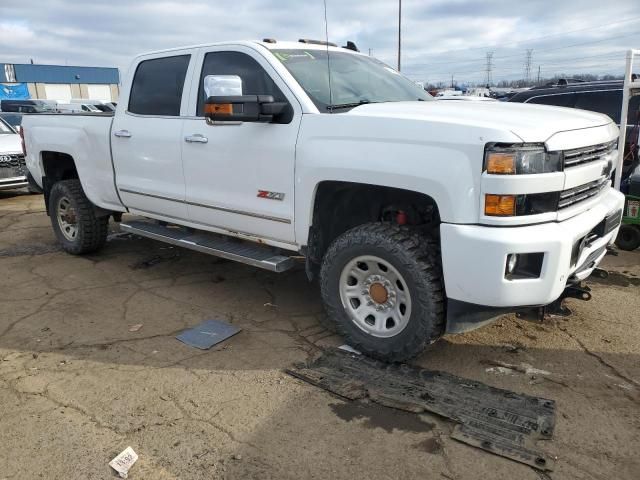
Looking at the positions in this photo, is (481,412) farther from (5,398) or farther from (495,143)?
(5,398)

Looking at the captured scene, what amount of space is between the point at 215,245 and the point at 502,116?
8.21 feet

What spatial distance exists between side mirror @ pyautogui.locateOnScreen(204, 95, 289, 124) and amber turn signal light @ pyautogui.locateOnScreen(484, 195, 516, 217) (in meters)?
1.56

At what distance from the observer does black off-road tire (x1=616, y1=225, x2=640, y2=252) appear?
18.6 ft

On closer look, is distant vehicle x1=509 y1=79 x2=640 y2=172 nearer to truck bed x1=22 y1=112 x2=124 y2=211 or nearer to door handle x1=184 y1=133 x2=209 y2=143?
door handle x1=184 y1=133 x2=209 y2=143

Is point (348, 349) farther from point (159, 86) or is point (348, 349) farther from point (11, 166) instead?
point (11, 166)

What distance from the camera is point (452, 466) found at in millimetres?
2535

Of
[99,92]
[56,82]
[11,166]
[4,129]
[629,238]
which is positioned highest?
[56,82]

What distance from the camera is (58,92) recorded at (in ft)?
202

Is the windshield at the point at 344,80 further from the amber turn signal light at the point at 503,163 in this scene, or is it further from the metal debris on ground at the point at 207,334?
the metal debris on ground at the point at 207,334

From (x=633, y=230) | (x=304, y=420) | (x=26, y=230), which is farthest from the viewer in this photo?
(x=26, y=230)

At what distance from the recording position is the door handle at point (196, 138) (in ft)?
13.7

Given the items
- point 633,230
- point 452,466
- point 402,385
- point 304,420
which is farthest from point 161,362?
point 633,230

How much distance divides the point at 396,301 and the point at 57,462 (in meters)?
2.05

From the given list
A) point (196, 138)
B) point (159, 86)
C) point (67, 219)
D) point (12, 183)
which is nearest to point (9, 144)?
point (12, 183)
